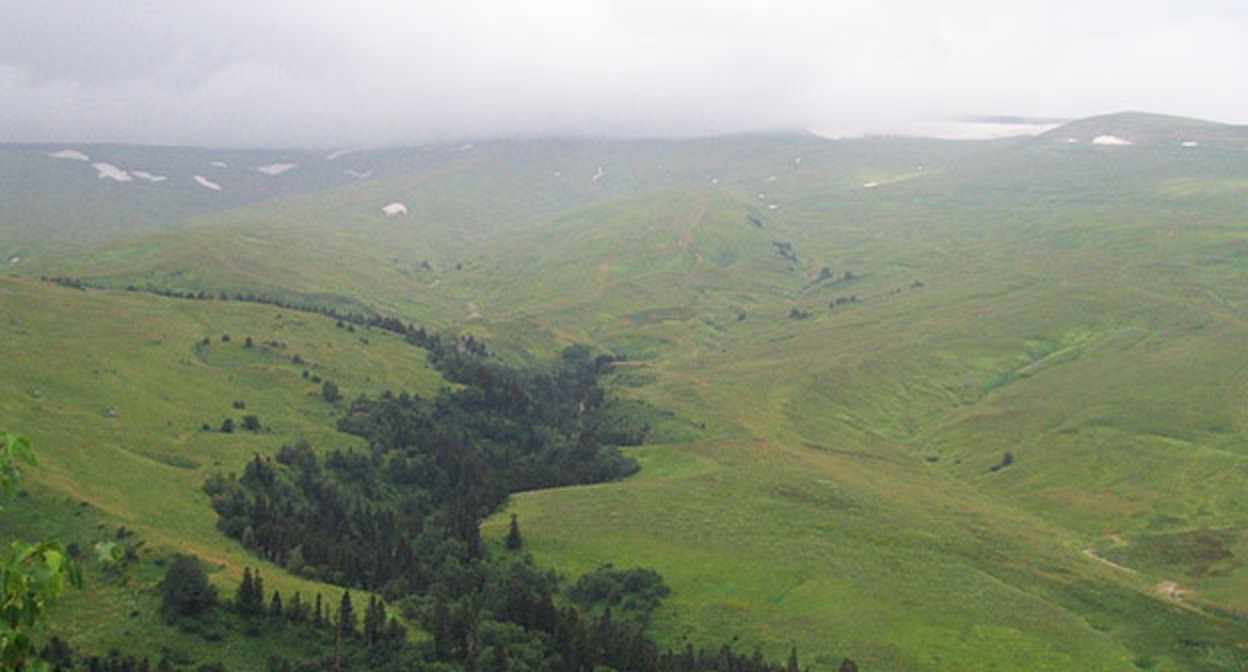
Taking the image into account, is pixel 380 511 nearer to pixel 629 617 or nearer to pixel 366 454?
pixel 366 454

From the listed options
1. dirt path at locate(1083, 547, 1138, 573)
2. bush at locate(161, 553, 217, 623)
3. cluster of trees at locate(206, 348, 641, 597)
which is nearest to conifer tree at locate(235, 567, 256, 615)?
bush at locate(161, 553, 217, 623)

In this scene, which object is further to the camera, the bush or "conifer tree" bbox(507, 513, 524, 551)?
"conifer tree" bbox(507, 513, 524, 551)

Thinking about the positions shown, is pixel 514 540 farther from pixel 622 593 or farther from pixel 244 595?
pixel 244 595

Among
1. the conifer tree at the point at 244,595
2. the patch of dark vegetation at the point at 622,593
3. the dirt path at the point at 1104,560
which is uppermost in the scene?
the conifer tree at the point at 244,595

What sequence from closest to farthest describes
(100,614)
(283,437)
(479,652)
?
(100,614)
(479,652)
(283,437)

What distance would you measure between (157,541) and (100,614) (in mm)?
20085

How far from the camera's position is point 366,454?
191 m

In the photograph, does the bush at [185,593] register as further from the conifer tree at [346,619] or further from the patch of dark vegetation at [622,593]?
the patch of dark vegetation at [622,593]

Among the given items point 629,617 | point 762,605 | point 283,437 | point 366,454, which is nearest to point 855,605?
point 762,605

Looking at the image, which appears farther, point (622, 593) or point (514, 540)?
point (514, 540)

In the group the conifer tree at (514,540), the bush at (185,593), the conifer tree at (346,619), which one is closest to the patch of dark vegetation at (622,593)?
the conifer tree at (514,540)

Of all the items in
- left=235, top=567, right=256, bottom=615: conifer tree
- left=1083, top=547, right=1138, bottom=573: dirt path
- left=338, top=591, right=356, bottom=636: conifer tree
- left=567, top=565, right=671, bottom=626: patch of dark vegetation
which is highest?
left=235, top=567, right=256, bottom=615: conifer tree

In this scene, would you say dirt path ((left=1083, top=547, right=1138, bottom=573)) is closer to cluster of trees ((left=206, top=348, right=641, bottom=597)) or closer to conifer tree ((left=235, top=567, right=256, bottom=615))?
cluster of trees ((left=206, top=348, right=641, bottom=597))

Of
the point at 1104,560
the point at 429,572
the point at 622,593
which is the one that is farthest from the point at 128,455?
the point at 1104,560
